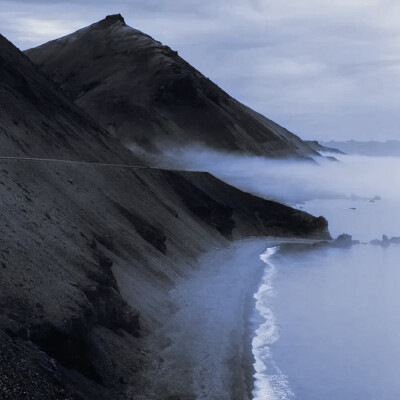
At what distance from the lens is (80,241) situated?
34.5 meters

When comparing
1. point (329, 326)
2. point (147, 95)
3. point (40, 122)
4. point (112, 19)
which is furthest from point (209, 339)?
point (112, 19)

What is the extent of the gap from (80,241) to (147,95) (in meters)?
88.4

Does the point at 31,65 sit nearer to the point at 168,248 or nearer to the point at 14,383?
the point at 168,248

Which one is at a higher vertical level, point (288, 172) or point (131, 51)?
point (131, 51)

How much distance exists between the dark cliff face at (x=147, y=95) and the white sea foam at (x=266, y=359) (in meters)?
65.1

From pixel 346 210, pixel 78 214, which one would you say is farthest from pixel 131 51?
pixel 78 214

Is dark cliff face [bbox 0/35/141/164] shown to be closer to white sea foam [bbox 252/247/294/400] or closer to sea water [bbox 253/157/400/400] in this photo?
sea water [bbox 253/157/400/400]

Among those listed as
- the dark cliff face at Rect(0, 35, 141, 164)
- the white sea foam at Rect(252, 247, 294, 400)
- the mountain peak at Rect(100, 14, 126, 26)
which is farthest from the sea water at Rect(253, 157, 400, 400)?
the mountain peak at Rect(100, 14, 126, 26)

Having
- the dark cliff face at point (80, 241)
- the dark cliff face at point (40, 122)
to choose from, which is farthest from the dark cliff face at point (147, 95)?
the dark cliff face at point (40, 122)

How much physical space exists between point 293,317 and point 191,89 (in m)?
85.9

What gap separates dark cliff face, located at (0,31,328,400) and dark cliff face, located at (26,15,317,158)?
131ft

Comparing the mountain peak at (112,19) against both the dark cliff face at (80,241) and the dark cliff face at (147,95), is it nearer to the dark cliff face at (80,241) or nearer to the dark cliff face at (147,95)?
the dark cliff face at (147,95)

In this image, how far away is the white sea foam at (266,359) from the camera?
28.5 meters

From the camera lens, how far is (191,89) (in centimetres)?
12331
